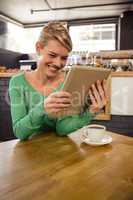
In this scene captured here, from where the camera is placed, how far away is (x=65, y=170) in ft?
2.43

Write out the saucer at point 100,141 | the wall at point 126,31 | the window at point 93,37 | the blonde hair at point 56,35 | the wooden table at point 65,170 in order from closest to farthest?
the wooden table at point 65,170 < the saucer at point 100,141 < the blonde hair at point 56,35 < the wall at point 126,31 < the window at point 93,37

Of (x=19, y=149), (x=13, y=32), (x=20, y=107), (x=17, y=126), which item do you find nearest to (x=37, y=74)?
(x=20, y=107)

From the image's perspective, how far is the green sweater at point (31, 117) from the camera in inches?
40.5

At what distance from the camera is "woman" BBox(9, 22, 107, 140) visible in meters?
1.03

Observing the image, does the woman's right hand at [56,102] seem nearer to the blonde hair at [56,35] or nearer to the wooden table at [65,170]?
the wooden table at [65,170]

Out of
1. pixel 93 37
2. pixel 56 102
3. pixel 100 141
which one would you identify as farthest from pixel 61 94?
pixel 93 37

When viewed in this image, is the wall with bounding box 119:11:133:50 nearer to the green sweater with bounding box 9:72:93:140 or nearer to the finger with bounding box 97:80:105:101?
the green sweater with bounding box 9:72:93:140

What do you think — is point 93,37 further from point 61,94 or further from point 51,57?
point 61,94

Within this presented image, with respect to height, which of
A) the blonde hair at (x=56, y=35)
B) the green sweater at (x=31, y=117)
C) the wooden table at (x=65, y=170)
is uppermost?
the blonde hair at (x=56, y=35)

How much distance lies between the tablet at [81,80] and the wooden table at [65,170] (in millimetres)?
196

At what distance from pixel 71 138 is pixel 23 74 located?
447 mm

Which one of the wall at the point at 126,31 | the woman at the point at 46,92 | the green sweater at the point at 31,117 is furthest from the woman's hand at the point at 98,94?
the wall at the point at 126,31

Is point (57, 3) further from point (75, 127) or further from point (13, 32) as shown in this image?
point (75, 127)

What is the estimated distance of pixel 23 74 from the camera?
1304mm
